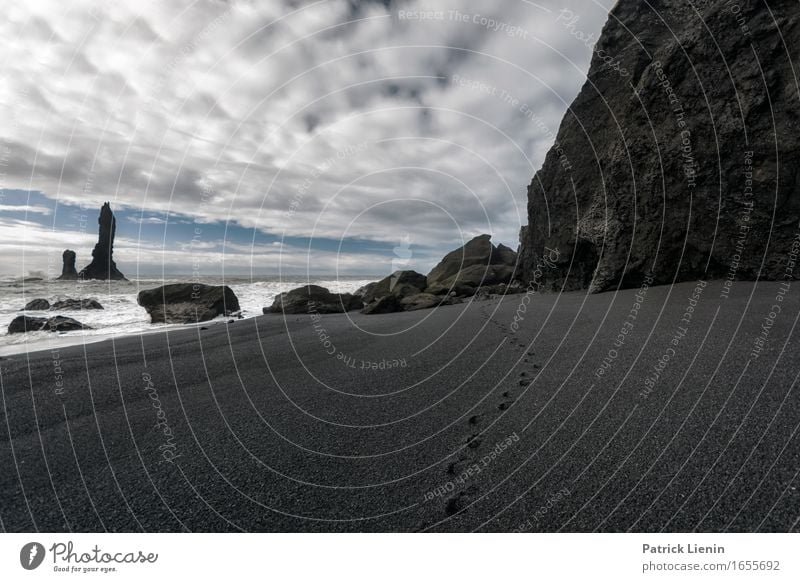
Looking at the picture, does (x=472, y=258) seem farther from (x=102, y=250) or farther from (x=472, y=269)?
(x=102, y=250)

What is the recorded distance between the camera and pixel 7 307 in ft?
57.1

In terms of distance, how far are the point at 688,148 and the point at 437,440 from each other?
9.29 metres

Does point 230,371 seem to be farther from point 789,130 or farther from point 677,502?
point 789,130

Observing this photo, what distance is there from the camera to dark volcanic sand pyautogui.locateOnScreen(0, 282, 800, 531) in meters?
2.19

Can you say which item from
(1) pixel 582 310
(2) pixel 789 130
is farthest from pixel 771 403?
(2) pixel 789 130

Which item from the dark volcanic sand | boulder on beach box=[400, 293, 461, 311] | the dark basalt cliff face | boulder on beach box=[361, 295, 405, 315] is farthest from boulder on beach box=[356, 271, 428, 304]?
the dark volcanic sand

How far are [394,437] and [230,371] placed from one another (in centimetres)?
332

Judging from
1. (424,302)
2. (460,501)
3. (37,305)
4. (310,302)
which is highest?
(424,302)

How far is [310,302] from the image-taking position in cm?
1488

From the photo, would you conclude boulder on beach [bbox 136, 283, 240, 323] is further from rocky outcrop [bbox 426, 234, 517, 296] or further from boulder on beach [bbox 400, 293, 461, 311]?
rocky outcrop [bbox 426, 234, 517, 296]

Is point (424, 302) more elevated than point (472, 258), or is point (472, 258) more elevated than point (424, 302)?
point (472, 258)
